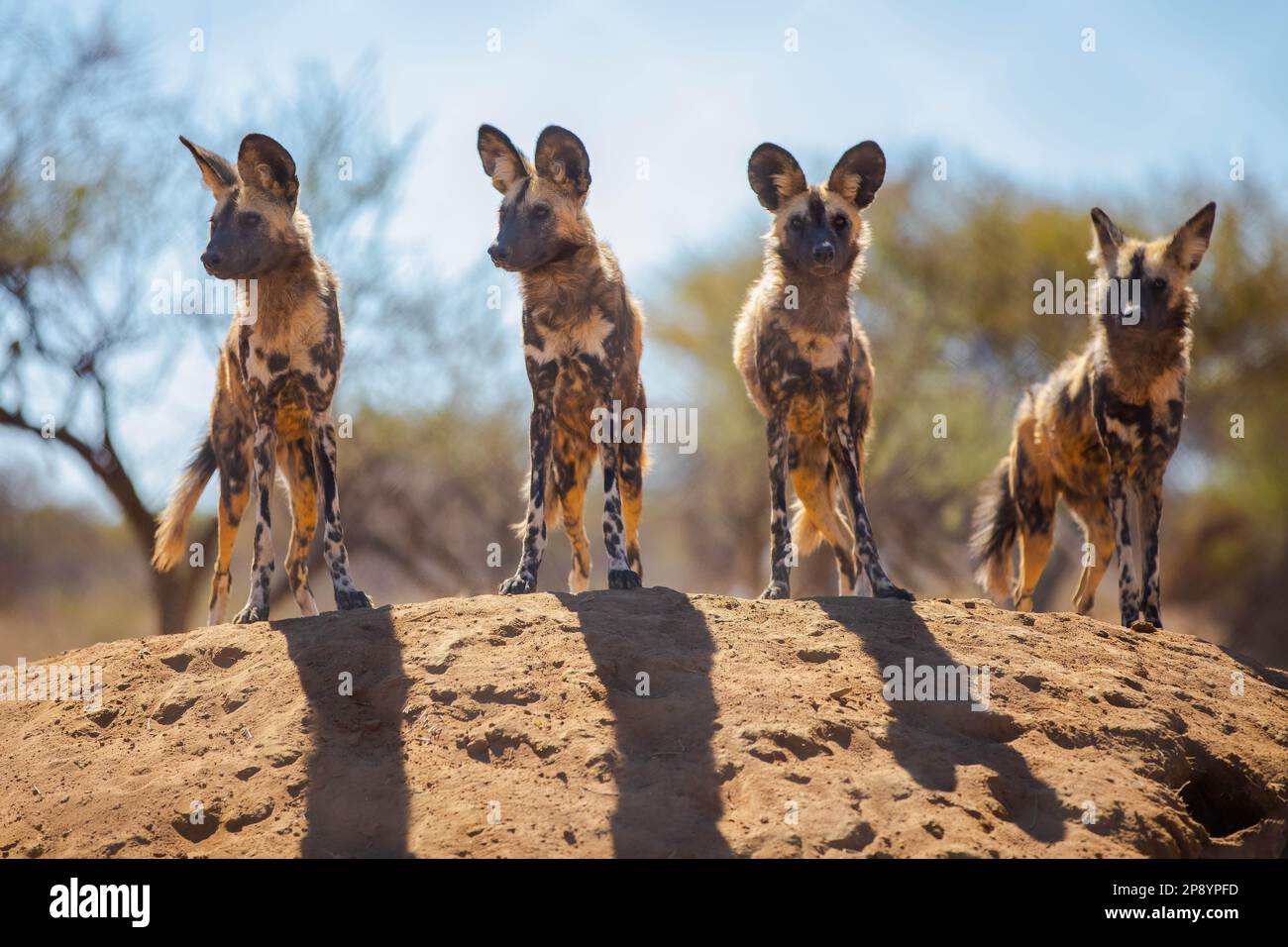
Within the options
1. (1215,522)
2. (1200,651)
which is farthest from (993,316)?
(1200,651)

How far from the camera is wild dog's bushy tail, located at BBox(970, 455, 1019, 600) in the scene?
985cm

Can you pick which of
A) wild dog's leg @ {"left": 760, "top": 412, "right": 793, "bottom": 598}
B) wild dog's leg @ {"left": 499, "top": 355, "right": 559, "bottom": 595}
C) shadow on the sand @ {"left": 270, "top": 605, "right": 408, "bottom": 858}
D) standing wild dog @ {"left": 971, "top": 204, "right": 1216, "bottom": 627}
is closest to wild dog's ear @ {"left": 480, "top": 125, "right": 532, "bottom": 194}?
wild dog's leg @ {"left": 499, "top": 355, "right": 559, "bottom": 595}

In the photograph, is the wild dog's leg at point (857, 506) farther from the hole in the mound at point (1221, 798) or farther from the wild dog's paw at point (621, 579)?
the hole in the mound at point (1221, 798)

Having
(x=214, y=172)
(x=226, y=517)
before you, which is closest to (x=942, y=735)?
(x=226, y=517)

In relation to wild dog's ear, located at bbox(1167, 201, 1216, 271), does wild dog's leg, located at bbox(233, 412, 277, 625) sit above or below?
below

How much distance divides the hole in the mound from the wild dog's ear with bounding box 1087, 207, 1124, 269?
3.77 m

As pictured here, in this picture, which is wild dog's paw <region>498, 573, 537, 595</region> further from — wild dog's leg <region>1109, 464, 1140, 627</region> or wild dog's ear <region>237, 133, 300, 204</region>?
wild dog's leg <region>1109, 464, 1140, 627</region>

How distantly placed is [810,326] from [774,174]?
1016 millimetres

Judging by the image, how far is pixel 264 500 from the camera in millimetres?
7316

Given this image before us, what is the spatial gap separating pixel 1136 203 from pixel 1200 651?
546 inches

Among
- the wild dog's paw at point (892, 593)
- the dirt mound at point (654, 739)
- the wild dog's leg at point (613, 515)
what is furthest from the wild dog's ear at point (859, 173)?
the dirt mound at point (654, 739)

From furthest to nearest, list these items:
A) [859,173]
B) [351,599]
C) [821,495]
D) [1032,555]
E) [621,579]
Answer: [1032,555]
[821,495]
[859,173]
[351,599]
[621,579]

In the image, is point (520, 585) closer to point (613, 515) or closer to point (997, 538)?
point (613, 515)
